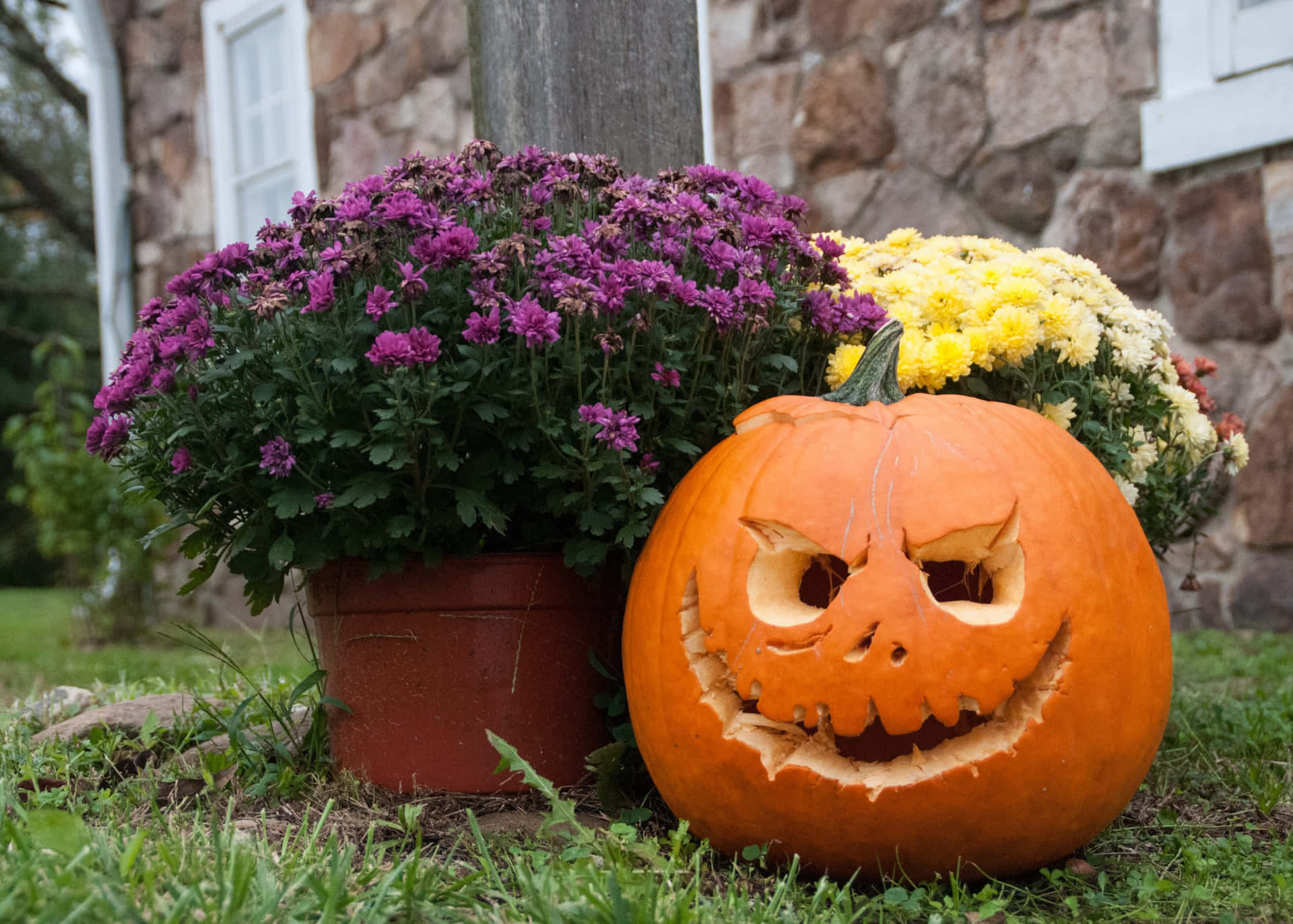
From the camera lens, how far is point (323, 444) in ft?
6.04

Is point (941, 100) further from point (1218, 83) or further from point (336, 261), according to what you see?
point (336, 261)

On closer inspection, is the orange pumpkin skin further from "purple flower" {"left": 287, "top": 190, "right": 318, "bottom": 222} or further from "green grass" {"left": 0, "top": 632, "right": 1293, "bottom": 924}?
"purple flower" {"left": 287, "top": 190, "right": 318, "bottom": 222}

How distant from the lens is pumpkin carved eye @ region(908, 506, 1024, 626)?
1.60 metres

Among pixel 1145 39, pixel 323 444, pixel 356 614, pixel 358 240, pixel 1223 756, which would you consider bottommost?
pixel 1223 756

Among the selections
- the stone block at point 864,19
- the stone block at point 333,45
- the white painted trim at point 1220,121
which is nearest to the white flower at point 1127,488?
the white painted trim at point 1220,121

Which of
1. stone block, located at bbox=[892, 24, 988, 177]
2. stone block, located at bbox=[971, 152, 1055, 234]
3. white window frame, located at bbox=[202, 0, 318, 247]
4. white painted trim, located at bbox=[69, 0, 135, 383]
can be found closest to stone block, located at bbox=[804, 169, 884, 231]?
stone block, located at bbox=[892, 24, 988, 177]

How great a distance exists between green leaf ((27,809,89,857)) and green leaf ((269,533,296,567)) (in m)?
0.48

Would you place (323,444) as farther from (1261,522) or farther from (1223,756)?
(1261,522)

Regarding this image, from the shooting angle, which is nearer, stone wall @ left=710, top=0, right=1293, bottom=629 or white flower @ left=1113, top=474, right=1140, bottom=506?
white flower @ left=1113, top=474, right=1140, bottom=506


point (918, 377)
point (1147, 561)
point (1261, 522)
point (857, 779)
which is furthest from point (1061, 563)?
point (1261, 522)

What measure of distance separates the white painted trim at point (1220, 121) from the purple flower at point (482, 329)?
269 cm

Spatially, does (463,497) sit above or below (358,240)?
below

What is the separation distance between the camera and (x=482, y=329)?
1.70 meters

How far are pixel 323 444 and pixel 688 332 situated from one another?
60 cm
